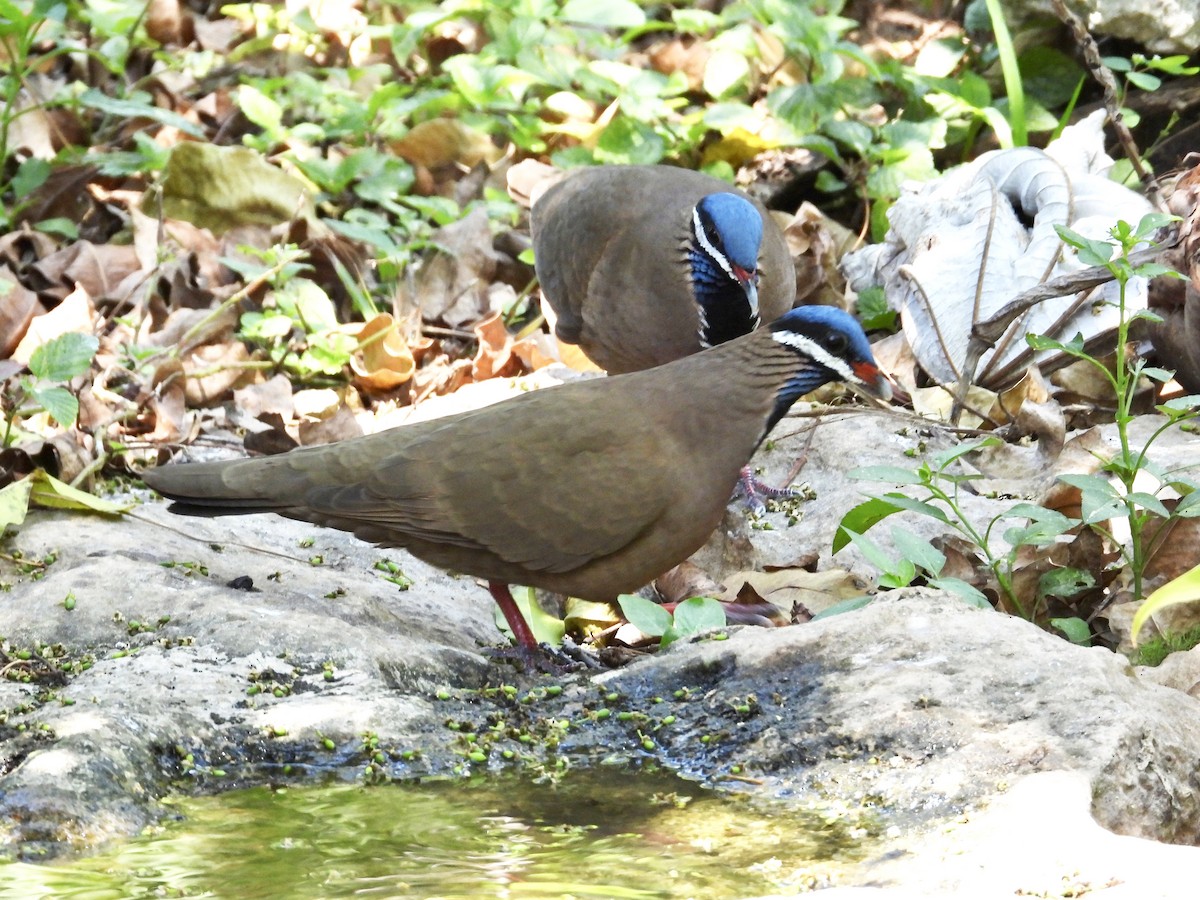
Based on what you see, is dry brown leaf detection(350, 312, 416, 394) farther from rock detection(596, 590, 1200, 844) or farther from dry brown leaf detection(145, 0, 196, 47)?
dry brown leaf detection(145, 0, 196, 47)

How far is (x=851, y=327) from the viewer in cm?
394

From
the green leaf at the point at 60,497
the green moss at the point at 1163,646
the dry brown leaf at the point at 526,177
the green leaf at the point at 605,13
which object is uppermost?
the green leaf at the point at 605,13

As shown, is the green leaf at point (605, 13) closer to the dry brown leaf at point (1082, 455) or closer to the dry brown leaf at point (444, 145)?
the dry brown leaf at point (444, 145)

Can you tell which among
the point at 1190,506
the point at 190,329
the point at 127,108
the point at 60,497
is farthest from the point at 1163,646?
the point at 127,108

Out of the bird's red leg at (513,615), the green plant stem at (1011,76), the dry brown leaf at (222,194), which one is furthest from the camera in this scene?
the dry brown leaf at (222,194)

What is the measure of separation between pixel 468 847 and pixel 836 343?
1.88m

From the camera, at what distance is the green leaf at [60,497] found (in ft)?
→ 13.6

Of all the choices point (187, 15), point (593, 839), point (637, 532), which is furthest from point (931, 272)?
point (187, 15)

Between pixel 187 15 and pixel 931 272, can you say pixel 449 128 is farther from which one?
pixel 931 272

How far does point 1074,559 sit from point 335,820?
82.8 inches

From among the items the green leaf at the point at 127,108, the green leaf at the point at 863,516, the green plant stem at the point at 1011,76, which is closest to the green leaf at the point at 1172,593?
the green leaf at the point at 863,516

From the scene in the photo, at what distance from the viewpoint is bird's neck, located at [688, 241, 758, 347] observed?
516 centimetres

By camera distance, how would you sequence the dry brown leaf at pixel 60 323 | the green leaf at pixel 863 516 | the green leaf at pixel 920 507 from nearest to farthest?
the green leaf at pixel 920 507
the green leaf at pixel 863 516
the dry brown leaf at pixel 60 323

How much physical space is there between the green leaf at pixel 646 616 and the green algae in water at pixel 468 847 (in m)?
0.66
